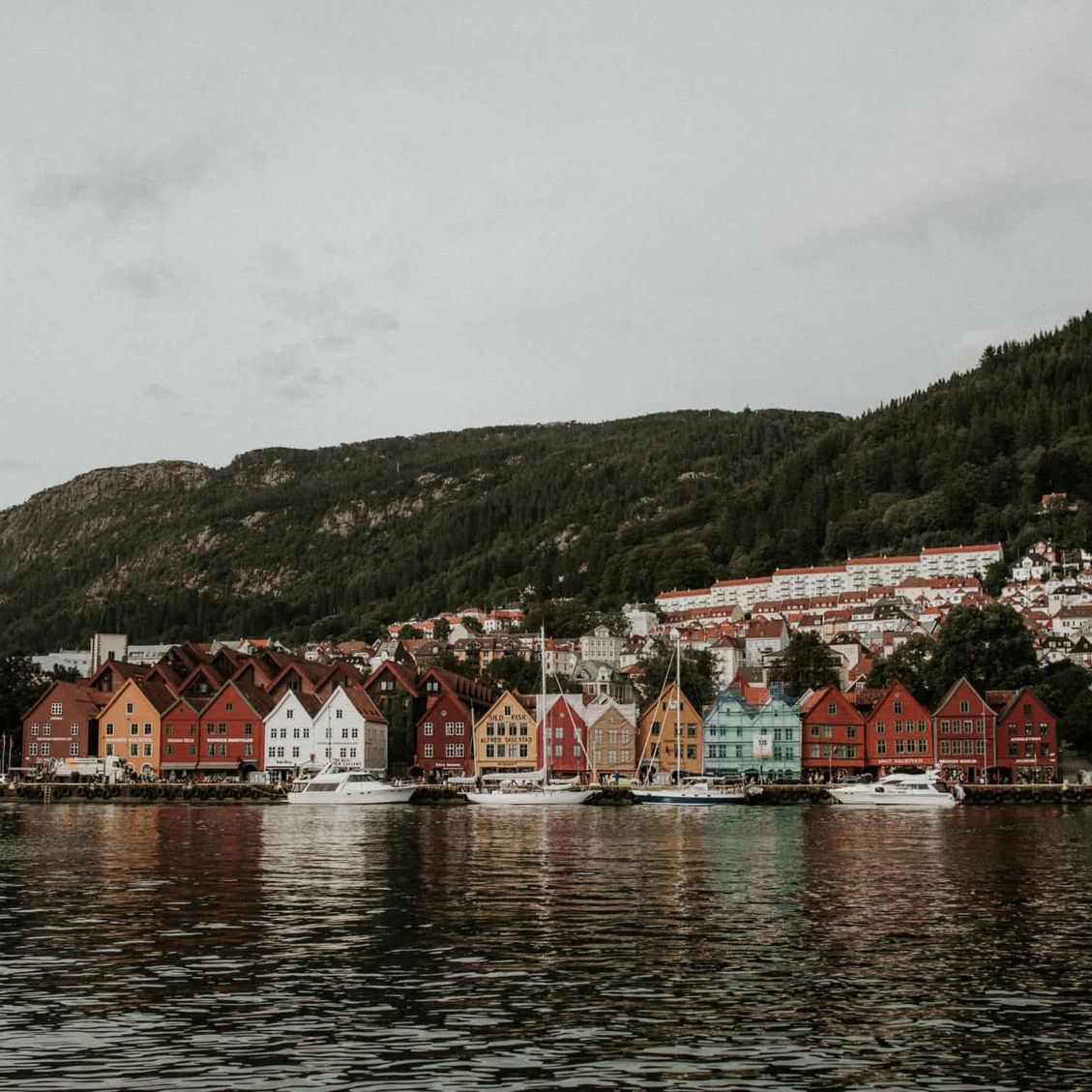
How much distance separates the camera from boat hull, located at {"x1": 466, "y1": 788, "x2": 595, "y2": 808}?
113812mm

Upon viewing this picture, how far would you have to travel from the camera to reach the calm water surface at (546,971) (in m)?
22.7

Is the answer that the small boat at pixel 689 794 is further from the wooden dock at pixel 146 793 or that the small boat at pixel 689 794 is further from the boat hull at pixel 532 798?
the wooden dock at pixel 146 793

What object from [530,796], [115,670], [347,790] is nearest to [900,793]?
[530,796]

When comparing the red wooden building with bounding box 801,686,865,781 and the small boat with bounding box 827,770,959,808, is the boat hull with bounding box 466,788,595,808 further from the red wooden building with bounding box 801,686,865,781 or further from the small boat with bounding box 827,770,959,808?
the red wooden building with bounding box 801,686,865,781

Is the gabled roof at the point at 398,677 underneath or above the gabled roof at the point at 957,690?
above

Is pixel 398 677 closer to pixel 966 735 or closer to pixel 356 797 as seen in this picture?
pixel 356 797

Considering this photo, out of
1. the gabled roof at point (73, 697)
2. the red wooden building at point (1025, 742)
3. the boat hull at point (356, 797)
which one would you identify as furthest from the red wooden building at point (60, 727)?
the red wooden building at point (1025, 742)

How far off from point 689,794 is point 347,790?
1030 inches

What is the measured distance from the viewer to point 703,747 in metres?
145

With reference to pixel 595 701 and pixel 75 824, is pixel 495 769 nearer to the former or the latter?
pixel 595 701

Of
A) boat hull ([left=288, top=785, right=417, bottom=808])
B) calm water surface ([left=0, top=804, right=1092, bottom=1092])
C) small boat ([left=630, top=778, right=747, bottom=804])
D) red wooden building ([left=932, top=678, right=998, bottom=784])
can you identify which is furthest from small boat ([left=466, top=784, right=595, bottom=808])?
calm water surface ([left=0, top=804, right=1092, bottom=1092])

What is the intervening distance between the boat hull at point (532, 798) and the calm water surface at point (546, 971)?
5278cm

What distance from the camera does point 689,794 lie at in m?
117

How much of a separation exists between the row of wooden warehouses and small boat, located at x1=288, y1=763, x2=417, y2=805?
46.9ft
